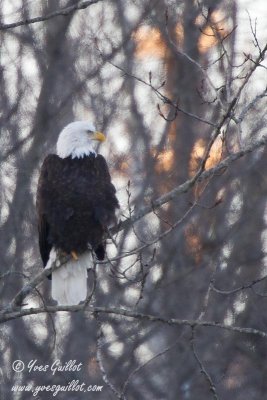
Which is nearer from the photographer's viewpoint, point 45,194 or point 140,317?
point 140,317

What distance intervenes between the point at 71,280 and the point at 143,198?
4.22 metres

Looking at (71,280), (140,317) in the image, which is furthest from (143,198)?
(140,317)

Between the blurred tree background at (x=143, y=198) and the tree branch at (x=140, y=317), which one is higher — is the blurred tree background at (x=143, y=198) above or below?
above

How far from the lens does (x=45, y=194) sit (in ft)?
26.1

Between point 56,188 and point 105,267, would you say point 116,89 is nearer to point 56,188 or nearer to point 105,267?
point 105,267

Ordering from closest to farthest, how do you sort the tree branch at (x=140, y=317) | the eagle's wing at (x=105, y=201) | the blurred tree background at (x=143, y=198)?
the tree branch at (x=140, y=317) < the eagle's wing at (x=105, y=201) < the blurred tree background at (x=143, y=198)

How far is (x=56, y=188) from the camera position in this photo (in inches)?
312

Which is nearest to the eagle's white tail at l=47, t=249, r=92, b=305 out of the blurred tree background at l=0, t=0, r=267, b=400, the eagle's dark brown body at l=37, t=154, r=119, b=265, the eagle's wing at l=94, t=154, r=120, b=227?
the eagle's dark brown body at l=37, t=154, r=119, b=265

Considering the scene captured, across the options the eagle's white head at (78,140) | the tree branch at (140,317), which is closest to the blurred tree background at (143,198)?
the eagle's white head at (78,140)

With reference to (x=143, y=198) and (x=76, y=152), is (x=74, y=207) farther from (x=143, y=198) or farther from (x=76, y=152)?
(x=143, y=198)

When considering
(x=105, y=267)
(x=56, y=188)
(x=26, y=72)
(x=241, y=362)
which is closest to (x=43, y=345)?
(x=105, y=267)

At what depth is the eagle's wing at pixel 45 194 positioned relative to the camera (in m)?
7.96

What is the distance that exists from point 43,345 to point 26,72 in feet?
8.32

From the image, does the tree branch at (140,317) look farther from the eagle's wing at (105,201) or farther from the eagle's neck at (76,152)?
the eagle's neck at (76,152)
